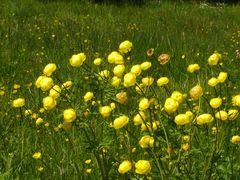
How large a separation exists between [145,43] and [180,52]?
1.87ft

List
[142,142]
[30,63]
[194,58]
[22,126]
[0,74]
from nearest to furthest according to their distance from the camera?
[142,142] < [22,126] < [0,74] < [30,63] < [194,58]

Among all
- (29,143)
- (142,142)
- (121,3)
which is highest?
(142,142)

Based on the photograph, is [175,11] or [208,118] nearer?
[208,118]

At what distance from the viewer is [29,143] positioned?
2.72 metres

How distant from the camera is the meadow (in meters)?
1.73

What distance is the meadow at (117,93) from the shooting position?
173cm

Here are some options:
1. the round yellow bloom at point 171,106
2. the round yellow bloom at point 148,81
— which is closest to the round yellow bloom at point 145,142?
the round yellow bloom at point 171,106

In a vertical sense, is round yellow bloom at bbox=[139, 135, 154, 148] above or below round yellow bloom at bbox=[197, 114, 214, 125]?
below

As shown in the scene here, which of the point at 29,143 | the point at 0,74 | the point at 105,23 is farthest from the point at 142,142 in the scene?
the point at 105,23

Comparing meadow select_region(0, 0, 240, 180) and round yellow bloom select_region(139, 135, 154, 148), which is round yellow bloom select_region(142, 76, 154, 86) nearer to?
meadow select_region(0, 0, 240, 180)

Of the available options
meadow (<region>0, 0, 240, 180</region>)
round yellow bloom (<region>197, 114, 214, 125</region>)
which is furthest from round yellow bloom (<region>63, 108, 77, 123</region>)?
round yellow bloom (<region>197, 114, 214, 125</region>)

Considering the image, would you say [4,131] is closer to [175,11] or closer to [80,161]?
[80,161]

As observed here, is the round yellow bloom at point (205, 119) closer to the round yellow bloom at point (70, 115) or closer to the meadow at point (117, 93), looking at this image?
the meadow at point (117, 93)

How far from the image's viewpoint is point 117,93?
6.14 feet
